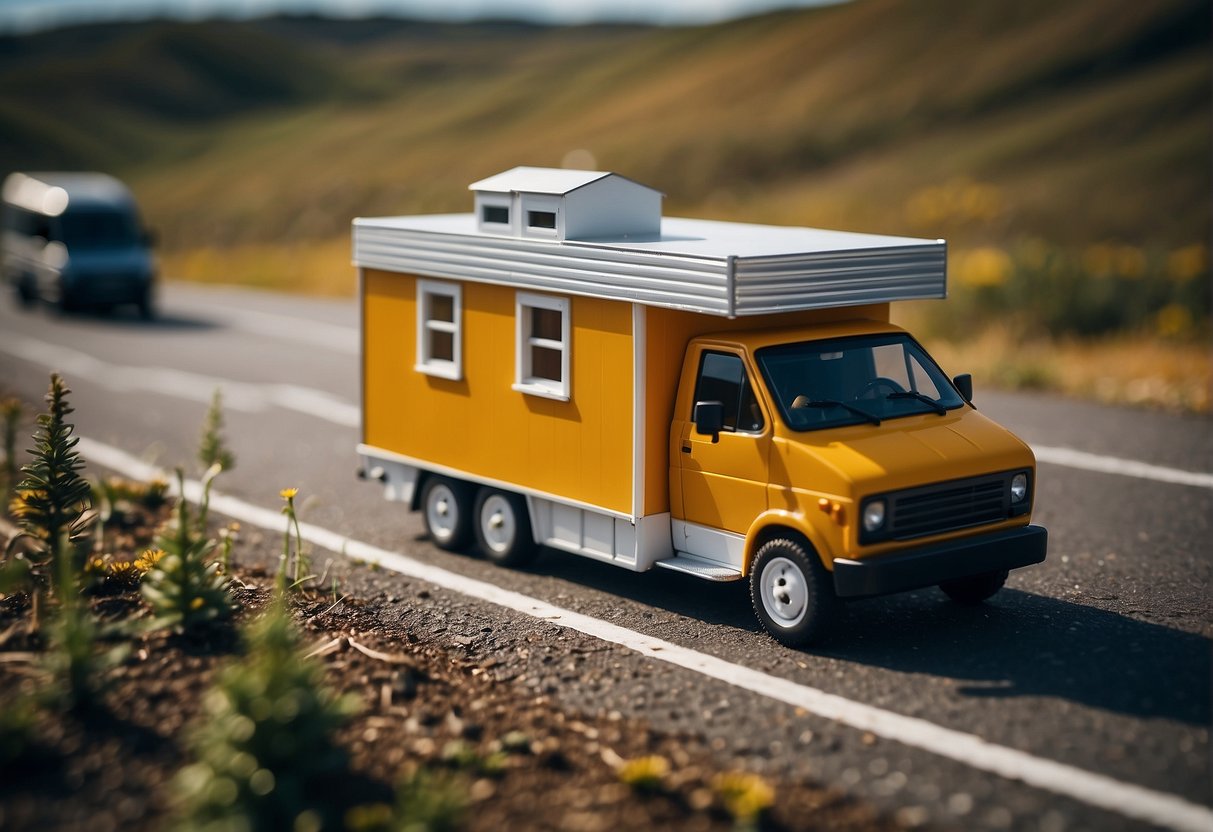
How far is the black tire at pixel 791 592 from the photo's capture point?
7.80 m

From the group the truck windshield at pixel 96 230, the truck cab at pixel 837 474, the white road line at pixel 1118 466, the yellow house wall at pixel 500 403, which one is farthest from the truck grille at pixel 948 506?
the truck windshield at pixel 96 230

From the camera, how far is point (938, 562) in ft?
25.6

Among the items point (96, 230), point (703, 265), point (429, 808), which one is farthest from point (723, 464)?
point (96, 230)

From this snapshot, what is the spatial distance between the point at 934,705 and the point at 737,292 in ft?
8.29

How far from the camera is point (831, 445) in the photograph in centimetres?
792

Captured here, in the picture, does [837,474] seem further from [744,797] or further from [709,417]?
[744,797]

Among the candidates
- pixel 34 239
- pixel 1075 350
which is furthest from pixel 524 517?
pixel 34 239

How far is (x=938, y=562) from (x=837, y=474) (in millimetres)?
784

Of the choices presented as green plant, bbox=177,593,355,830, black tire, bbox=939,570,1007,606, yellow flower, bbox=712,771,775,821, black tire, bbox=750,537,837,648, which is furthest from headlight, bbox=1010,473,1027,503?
green plant, bbox=177,593,355,830

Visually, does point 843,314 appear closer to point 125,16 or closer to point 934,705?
point 934,705

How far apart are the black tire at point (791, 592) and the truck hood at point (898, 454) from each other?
1.31 feet

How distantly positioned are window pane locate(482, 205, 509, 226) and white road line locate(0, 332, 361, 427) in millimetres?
6128

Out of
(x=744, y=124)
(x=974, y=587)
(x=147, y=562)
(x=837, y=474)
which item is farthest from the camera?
(x=744, y=124)

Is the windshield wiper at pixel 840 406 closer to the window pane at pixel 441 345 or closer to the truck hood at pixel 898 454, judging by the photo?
the truck hood at pixel 898 454
